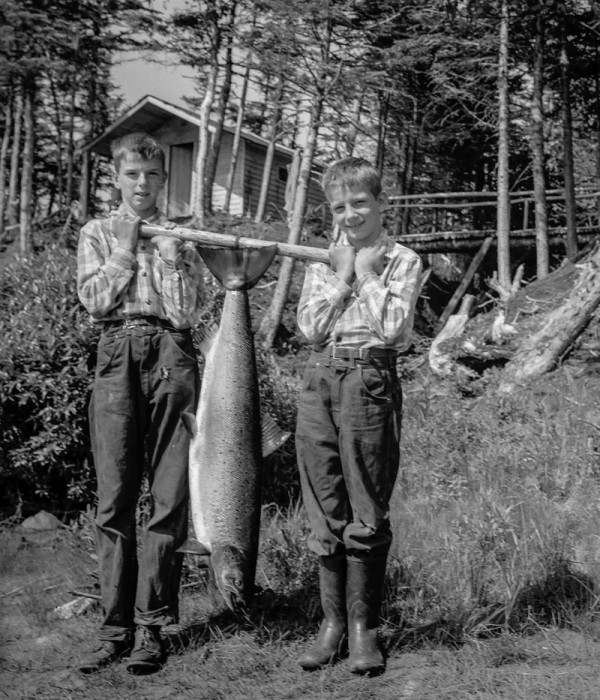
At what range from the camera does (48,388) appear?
5.77m

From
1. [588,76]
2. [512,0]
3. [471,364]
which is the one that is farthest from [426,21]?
[471,364]

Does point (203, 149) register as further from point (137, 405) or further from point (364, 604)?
point (364, 604)

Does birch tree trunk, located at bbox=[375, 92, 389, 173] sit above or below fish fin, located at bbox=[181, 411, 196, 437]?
above

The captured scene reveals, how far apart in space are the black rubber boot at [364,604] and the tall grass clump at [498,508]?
2.07 feet

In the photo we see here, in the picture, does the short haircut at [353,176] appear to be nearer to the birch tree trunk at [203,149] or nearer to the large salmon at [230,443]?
the large salmon at [230,443]

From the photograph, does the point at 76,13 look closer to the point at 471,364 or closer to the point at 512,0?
the point at 512,0

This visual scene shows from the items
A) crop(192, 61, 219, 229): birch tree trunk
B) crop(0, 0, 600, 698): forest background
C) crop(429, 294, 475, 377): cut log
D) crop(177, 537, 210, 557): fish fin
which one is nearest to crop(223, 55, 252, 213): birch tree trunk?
crop(192, 61, 219, 229): birch tree trunk

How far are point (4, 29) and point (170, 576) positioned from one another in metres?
20.2

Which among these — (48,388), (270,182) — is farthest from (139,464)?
(270,182)

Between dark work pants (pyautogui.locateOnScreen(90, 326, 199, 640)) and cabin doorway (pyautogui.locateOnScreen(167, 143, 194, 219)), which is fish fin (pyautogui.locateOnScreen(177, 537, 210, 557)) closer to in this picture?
dark work pants (pyautogui.locateOnScreen(90, 326, 199, 640))

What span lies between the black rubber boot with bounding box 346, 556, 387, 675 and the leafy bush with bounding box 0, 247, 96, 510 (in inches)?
119

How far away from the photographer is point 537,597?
425 centimetres

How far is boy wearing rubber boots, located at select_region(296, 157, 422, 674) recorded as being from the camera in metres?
3.50

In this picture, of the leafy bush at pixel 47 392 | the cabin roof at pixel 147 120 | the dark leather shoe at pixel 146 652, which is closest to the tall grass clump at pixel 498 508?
the dark leather shoe at pixel 146 652
